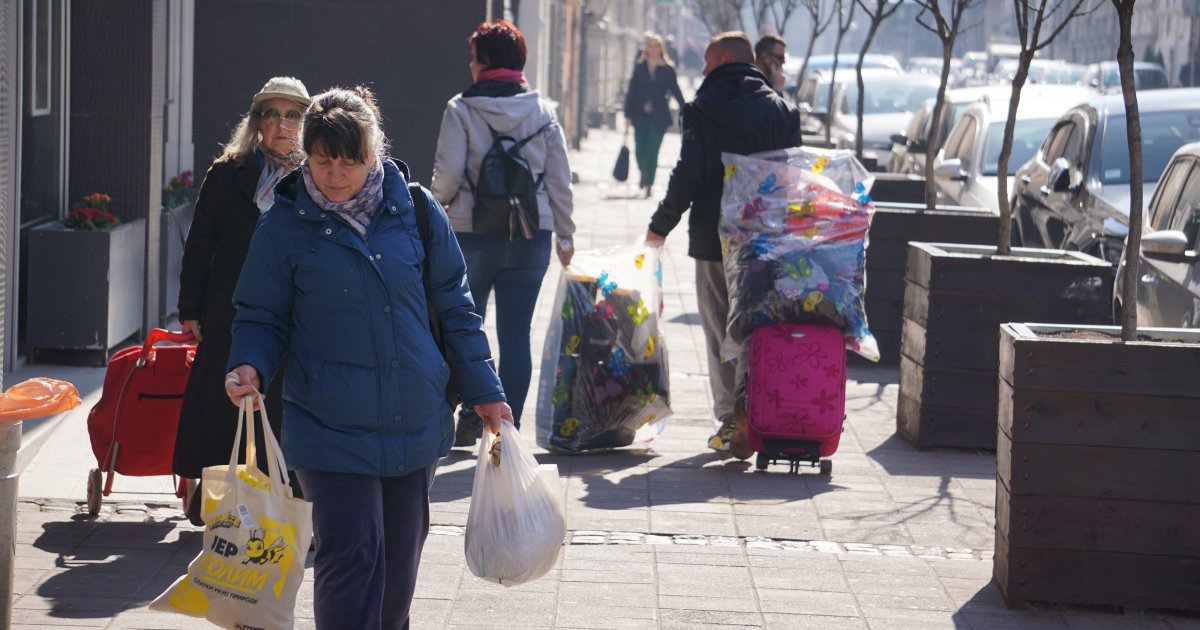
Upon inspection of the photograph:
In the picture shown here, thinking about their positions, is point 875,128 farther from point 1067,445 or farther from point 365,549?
point 365,549

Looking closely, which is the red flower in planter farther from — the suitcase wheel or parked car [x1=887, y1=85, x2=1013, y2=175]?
parked car [x1=887, y1=85, x2=1013, y2=175]

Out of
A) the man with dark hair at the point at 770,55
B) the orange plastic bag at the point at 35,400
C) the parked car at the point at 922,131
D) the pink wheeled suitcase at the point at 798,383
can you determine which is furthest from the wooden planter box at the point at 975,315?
the parked car at the point at 922,131

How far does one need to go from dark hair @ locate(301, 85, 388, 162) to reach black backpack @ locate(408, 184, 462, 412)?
25cm

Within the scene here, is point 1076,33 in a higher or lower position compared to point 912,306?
higher

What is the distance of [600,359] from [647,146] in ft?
46.3

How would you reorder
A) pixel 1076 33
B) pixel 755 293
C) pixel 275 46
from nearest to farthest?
1. pixel 755 293
2. pixel 275 46
3. pixel 1076 33

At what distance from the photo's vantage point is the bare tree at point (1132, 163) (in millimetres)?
5223

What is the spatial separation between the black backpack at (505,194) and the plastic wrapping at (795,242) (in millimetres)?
848

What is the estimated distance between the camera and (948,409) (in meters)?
→ 7.62

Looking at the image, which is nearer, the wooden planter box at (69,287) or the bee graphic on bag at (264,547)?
the bee graphic on bag at (264,547)

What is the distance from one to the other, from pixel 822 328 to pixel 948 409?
98 centimetres

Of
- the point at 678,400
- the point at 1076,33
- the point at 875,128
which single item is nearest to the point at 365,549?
the point at 678,400

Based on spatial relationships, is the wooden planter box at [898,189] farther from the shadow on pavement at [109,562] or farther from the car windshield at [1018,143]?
the shadow on pavement at [109,562]

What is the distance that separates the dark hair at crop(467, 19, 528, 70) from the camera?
7.05 m
